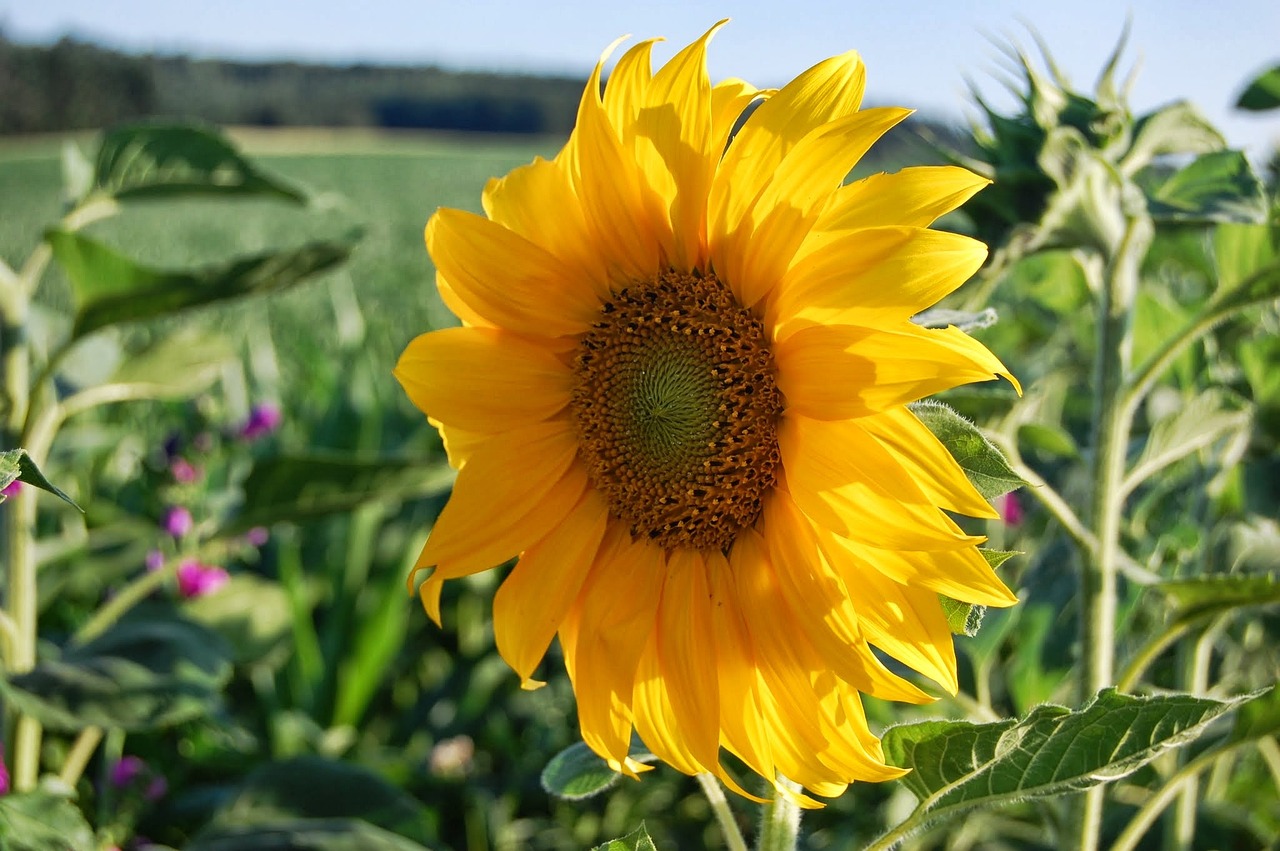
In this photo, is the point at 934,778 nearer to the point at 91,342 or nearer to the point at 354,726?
the point at 91,342

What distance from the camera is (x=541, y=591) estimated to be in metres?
0.89

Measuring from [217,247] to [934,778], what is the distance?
1279 cm

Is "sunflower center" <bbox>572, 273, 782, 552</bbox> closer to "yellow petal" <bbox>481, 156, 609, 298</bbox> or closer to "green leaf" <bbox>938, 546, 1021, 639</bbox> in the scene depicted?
"yellow petal" <bbox>481, 156, 609, 298</bbox>

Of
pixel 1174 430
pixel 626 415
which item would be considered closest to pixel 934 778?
pixel 626 415

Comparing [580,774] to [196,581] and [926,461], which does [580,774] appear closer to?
[926,461]

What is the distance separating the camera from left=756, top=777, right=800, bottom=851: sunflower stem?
81 centimetres

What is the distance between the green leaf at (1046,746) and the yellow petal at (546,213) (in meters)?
0.43

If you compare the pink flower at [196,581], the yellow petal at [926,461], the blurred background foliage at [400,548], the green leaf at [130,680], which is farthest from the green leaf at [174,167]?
the yellow petal at [926,461]

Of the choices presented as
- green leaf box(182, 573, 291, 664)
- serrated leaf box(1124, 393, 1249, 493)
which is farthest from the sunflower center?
green leaf box(182, 573, 291, 664)

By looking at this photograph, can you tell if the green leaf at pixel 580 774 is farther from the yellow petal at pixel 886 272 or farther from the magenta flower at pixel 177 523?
the magenta flower at pixel 177 523

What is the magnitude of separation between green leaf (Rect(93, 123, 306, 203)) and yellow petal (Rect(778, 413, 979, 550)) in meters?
0.86

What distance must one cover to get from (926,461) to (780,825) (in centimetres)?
29

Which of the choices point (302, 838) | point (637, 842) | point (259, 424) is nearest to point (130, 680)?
point (302, 838)

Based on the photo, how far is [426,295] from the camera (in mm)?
7777
